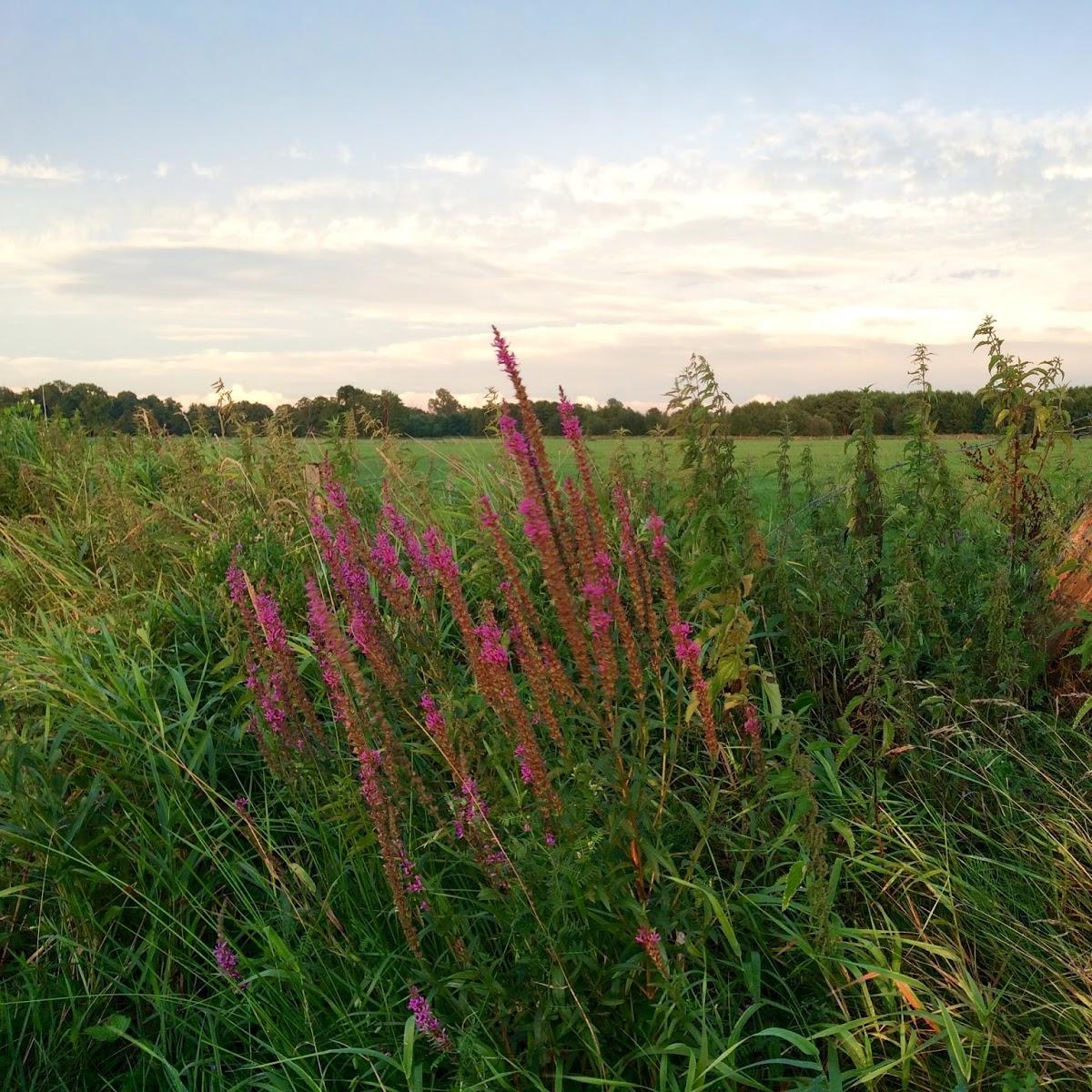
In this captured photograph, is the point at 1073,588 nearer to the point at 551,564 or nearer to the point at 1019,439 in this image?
the point at 1019,439

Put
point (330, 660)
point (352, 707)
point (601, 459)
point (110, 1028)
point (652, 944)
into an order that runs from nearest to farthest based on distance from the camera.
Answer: point (652, 944) < point (352, 707) < point (110, 1028) < point (330, 660) < point (601, 459)

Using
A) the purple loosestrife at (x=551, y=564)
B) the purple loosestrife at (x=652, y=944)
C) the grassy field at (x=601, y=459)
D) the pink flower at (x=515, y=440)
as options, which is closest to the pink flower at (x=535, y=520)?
the purple loosestrife at (x=551, y=564)

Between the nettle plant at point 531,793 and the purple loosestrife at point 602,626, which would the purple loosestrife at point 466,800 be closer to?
the nettle plant at point 531,793

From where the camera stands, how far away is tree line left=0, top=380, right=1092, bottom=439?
252 inches

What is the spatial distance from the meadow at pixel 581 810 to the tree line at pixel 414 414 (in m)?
1.21

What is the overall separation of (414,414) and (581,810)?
26.8ft

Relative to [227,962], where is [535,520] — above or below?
above

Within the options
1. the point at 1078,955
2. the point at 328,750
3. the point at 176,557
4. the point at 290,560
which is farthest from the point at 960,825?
the point at 176,557

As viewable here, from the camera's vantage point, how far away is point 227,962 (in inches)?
114

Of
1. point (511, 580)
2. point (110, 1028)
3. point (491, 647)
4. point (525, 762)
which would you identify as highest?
point (511, 580)

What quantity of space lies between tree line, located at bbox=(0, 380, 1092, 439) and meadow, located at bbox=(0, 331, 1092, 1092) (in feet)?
3.98

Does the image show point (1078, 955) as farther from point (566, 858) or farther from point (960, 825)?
point (566, 858)

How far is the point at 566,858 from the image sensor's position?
2.33m

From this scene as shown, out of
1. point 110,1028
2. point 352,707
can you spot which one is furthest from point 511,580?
point 110,1028
